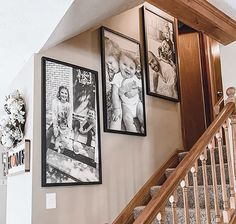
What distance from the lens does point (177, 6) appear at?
8.04 ft

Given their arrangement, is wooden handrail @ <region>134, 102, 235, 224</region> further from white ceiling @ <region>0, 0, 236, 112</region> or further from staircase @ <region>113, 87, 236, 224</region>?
white ceiling @ <region>0, 0, 236, 112</region>

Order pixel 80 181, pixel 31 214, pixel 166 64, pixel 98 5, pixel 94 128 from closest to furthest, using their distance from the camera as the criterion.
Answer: pixel 98 5
pixel 31 214
pixel 80 181
pixel 94 128
pixel 166 64

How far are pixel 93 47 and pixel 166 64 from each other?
120 cm

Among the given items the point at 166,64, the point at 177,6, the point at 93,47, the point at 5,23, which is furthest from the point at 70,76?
the point at 166,64

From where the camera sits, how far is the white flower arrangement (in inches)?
112

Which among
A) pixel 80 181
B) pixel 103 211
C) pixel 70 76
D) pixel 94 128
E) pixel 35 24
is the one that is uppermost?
pixel 35 24

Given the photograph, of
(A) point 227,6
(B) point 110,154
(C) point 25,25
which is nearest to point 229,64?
(A) point 227,6

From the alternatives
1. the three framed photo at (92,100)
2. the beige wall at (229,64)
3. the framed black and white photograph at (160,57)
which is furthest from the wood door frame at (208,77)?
the beige wall at (229,64)

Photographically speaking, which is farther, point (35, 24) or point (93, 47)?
point (93, 47)

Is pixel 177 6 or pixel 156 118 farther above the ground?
pixel 177 6

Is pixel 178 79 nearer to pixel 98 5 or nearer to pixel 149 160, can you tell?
pixel 149 160

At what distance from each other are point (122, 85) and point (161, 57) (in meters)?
0.87

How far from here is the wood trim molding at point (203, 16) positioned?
8.03 feet

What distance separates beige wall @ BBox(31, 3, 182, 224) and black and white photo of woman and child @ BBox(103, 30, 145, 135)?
105mm
